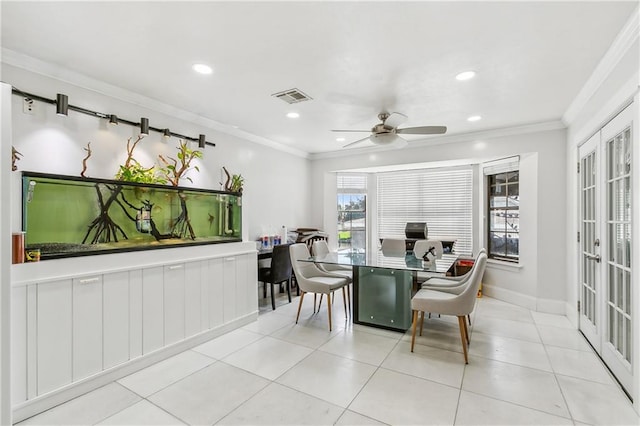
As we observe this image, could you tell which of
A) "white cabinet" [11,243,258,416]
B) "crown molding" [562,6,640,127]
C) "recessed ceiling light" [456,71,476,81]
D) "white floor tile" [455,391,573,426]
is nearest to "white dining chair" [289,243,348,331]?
"white cabinet" [11,243,258,416]

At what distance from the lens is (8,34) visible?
2174 mm

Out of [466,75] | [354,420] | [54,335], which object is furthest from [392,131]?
[54,335]

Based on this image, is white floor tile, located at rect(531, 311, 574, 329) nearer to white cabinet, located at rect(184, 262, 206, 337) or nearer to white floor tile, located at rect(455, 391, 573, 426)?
white floor tile, located at rect(455, 391, 573, 426)

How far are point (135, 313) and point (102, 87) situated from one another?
2.18 metres

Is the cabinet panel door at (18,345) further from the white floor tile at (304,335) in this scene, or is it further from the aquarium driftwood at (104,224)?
the white floor tile at (304,335)

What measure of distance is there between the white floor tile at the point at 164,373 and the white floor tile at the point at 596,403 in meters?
2.79

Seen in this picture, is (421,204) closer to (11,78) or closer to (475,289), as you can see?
(475,289)

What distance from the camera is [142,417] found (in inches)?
77.3

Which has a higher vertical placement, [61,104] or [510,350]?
[61,104]

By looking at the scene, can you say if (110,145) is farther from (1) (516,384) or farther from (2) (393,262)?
(1) (516,384)

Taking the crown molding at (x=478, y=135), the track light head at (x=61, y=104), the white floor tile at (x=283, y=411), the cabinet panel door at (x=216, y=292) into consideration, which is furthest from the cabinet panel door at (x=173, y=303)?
the crown molding at (x=478, y=135)

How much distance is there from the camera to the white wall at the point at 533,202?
4.07 metres

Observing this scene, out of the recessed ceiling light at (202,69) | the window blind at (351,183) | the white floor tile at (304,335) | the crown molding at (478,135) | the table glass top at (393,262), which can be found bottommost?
the white floor tile at (304,335)

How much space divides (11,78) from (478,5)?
3.50 meters
